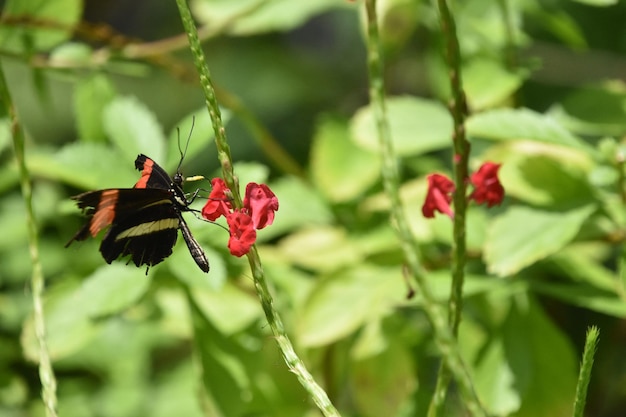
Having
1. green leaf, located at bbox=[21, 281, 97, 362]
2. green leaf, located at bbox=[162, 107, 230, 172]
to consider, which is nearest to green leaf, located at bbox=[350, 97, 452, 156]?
green leaf, located at bbox=[162, 107, 230, 172]

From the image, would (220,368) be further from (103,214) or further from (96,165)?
(103,214)

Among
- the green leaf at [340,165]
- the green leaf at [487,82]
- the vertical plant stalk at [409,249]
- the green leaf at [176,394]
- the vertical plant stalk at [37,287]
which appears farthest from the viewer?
the green leaf at [176,394]


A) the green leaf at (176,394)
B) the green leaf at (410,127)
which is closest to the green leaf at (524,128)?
the green leaf at (410,127)

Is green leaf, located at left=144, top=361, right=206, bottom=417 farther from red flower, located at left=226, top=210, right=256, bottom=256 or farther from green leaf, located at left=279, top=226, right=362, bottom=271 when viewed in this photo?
red flower, located at left=226, top=210, right=256, bottom=256

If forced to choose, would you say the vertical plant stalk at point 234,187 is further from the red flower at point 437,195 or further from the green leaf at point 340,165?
the green leaf at point 340,165

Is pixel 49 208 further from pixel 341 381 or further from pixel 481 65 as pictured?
pixel 481 65

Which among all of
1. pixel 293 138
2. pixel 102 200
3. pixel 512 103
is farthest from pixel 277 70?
pixel 102 200
